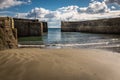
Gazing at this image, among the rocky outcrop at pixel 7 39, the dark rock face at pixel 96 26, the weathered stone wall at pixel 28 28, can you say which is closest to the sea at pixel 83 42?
the rocky outcrop at pixel 7 39

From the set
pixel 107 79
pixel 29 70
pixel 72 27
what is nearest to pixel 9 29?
pixel 29 70

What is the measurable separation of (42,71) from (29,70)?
13.0 inches

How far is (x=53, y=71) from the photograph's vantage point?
189 inches

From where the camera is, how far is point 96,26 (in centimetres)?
6638

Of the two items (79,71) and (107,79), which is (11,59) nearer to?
(79,71)

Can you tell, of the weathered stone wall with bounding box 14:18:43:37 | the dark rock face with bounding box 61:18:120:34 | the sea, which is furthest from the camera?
the dark rock face with bounding box 61:18:120:34

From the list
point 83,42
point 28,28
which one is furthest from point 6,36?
point 28,28

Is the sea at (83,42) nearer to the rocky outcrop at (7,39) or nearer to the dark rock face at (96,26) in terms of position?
the rocky outcrop at (7,39)

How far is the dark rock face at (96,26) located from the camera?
54147 millimetres

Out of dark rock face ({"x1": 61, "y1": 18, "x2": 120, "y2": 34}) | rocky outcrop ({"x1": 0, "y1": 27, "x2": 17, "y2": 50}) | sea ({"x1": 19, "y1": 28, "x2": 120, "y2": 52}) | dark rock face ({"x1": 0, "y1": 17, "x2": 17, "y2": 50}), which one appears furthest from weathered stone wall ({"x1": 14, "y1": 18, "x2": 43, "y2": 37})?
dark rock face ({"x1": 0, "y1": 17, "x2": 17, "y2": 50})

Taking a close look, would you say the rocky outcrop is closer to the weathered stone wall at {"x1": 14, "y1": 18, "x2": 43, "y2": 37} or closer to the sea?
the sea

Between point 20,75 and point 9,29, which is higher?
point 9,29

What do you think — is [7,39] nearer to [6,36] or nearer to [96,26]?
[6,36]

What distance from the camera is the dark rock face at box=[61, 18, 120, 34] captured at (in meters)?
54.1
